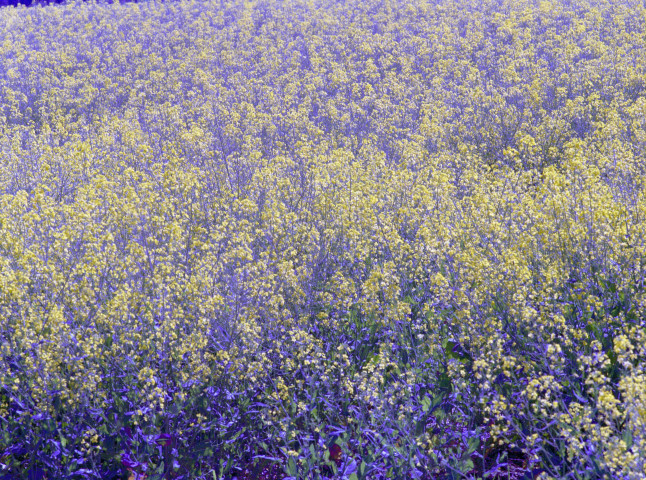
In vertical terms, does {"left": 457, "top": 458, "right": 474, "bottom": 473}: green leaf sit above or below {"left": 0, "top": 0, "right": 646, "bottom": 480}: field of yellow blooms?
below

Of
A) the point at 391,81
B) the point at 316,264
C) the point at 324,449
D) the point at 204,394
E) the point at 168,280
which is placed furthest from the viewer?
the point at 391,81

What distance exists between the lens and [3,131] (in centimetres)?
1239

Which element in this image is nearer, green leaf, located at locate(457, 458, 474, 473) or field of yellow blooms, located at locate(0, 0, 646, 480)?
green leaf, located at locate(457, 458, 474, 473)

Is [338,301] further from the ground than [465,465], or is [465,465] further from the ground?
[338,301]

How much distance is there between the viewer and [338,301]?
4477mm

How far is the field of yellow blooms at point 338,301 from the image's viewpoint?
3.32 meters

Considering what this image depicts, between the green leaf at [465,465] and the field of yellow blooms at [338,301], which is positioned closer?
the green leaf at [465,465]

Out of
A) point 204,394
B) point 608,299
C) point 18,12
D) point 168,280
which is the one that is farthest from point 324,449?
point 18,12

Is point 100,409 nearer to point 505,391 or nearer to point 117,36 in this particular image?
point 505,391

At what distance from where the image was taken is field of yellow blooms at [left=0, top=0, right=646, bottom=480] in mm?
3318

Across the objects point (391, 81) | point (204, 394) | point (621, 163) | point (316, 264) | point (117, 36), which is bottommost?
point (204, 394)

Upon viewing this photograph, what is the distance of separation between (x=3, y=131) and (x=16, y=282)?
33.8 ft

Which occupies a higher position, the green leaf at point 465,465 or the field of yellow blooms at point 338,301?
the field of yellow blooms at point 338,301

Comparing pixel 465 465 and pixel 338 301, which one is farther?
pixel 338 301
